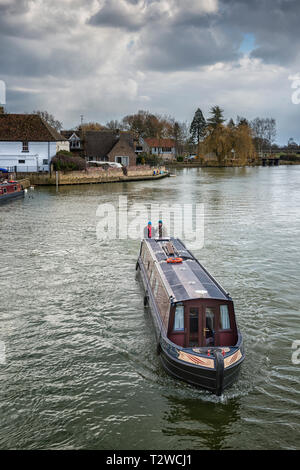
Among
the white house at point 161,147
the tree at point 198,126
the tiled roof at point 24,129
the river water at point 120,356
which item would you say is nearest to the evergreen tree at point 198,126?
the tree at point 198,126

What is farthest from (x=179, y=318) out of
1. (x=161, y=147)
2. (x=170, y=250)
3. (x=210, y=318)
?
(x=161, y=147)

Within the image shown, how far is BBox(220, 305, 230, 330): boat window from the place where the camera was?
1170 cm

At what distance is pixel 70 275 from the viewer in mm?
20359

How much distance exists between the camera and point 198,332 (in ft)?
38.1

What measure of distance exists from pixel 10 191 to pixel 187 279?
40.2 metres

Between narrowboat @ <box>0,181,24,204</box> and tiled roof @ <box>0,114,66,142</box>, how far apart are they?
14564 mm

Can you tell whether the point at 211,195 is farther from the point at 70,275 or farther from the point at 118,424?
the point at 118,424

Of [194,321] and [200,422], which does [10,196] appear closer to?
[194,321]

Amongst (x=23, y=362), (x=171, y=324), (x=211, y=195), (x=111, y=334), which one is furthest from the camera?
(x=211, y=195)

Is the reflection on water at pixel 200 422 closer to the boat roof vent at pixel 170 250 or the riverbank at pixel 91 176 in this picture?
the boat roof vent at pixel 170 250

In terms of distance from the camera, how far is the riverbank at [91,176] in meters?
62.2

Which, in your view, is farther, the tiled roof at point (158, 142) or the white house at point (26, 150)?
the tiled roof at point (158, 142)
